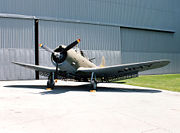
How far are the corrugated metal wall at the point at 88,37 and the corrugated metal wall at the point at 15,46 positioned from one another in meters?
1.40

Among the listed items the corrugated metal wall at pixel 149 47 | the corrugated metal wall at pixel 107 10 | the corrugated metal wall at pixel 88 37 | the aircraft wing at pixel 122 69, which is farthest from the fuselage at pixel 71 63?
the corrugated metal wall at pixel 149 47

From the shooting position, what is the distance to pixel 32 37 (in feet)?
69.9

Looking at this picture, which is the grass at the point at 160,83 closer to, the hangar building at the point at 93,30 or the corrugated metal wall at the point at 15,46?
the hangar building at the point at 93,30

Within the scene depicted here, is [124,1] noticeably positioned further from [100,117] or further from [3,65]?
[100,117]

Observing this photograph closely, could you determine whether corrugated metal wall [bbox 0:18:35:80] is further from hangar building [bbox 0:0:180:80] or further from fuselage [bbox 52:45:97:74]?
fuselage [bbox 52:45:97:74]

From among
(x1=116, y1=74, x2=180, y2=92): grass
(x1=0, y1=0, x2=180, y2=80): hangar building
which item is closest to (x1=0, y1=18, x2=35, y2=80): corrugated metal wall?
(x1=0, y1=0, x2=180, y2=80): hangar building

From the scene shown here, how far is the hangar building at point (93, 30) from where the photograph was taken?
20.5 m

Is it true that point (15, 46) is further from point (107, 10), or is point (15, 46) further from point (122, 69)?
point (122, 69)

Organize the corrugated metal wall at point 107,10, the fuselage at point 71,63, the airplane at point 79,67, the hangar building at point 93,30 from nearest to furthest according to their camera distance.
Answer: the airplane at point 79,67
the fuselage at point 71,63
the hangar building at point 93,30
the corrugated metal wall at point 107,10

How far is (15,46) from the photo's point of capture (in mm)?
20609

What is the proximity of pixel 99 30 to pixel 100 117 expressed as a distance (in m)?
21.6

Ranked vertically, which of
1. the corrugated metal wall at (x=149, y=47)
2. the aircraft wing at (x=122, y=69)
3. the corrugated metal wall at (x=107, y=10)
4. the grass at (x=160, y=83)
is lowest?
the grass at (x=160, y=83)

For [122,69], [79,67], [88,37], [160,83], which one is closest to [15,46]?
[88,37]

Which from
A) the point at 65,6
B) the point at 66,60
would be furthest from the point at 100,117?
the point at 65,6
